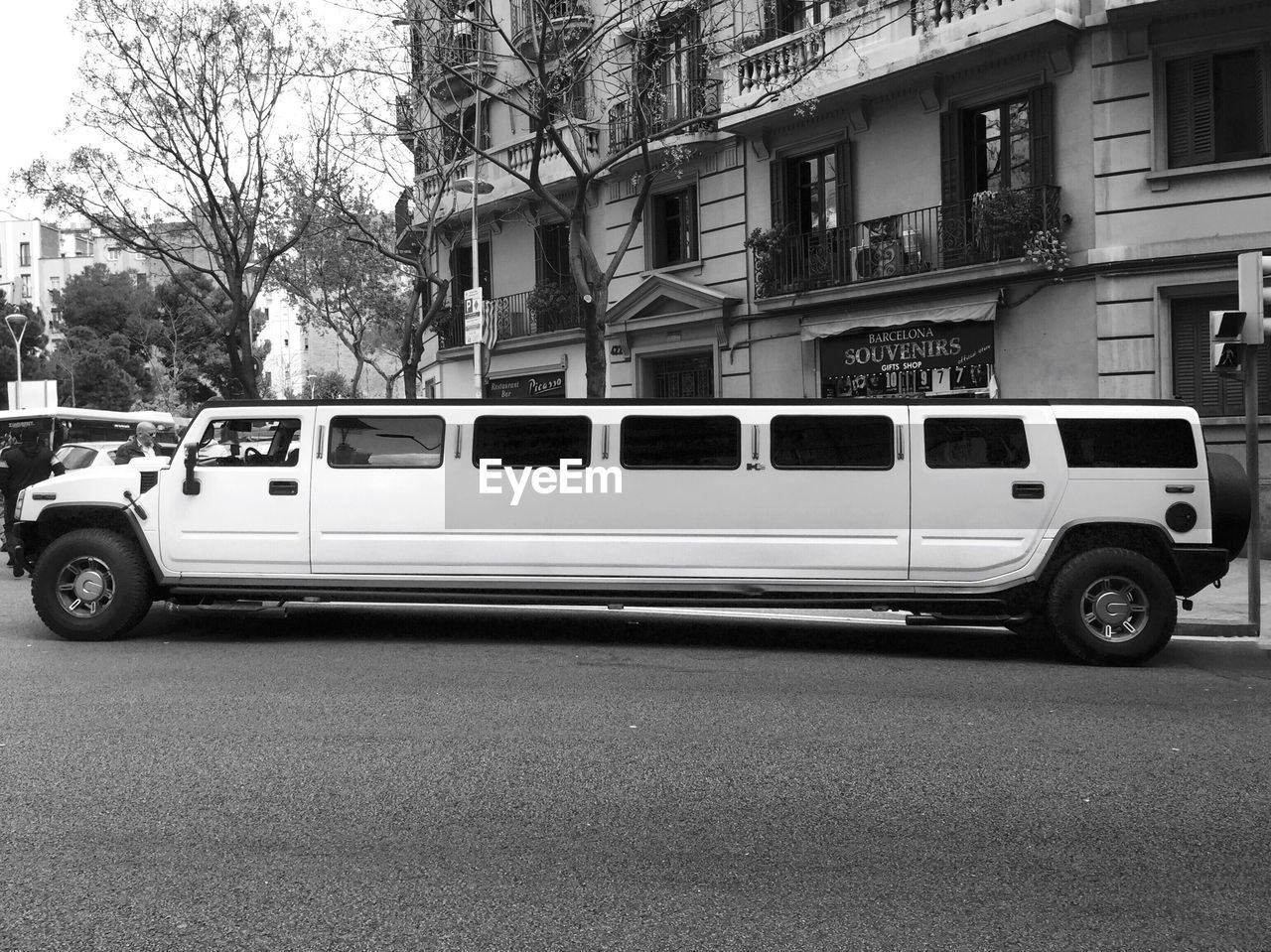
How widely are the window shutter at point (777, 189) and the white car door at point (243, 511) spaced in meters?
13.5

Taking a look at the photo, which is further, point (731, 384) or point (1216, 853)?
point (731, 384)

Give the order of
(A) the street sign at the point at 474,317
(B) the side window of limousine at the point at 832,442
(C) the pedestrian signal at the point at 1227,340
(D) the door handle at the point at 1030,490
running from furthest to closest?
(A) the street sign at the point at 474,317
(C) the pedestrian signal at the point at 1227,340
(B) the side window of limousine at the point at 832,442
(D) the door handle at the point at 1030,490

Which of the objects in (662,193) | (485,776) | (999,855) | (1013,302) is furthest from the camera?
(662,193)

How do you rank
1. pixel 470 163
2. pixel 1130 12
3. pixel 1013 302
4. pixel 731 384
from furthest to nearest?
pixel 470 163 → pixel 731 384 → pixel 1013 302 → pixel 1130 12

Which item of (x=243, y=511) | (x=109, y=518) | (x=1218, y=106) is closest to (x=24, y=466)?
(x=109, y=518)

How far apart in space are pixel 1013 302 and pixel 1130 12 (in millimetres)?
4230

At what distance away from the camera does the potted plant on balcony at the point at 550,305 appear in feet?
83.7

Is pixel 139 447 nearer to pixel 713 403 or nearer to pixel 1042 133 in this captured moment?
pixel 713 403

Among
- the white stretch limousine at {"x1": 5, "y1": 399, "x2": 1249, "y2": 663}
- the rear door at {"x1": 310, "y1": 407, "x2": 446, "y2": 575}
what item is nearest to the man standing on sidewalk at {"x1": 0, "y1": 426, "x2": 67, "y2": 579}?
the white stretch limousine at {"x1": 5, "y1": 399, "x2": 1249, "y2": 663}

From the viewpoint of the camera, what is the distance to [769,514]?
9000mm

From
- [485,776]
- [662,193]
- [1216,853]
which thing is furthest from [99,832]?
[662,193]

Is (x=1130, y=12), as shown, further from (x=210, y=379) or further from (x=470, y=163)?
(x=210, y=379)

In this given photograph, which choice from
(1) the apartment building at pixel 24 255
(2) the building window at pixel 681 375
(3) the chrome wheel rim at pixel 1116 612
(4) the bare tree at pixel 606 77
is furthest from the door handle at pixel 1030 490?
(1) the apartment building at pixel 24 255

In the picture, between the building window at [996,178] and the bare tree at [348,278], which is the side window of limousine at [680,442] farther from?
the bare tree at [348,278]
